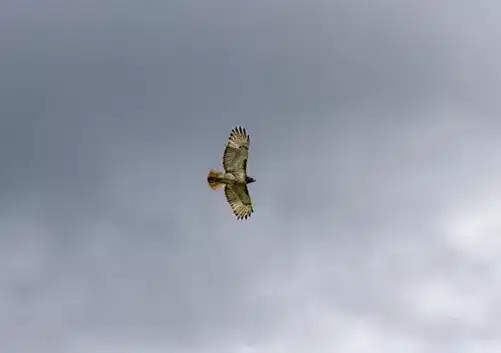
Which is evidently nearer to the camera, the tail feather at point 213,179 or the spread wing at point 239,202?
the tail feather at point 213,179

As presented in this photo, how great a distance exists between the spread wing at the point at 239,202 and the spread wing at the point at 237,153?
334 centimetres

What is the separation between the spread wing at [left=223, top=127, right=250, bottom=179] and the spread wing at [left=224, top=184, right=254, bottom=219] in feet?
11.0

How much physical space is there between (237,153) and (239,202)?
7433mm

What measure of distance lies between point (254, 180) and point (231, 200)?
4.06m

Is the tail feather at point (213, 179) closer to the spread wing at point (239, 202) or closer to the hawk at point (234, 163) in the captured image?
the hawk at point (234, 163)

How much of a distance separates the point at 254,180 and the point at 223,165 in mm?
5077

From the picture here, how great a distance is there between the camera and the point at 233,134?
11756 cm

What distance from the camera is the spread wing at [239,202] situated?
120 m

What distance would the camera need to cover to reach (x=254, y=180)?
120 metres

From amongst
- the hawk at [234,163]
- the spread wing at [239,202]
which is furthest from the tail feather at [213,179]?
the spread wing at [239,202]

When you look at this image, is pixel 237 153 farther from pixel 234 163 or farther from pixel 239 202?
pixel 239 202

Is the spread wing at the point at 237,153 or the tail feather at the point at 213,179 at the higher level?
the spread wing at the point at 237,153

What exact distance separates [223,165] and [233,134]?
3954 mm

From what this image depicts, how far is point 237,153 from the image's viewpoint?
117438 millimetres
